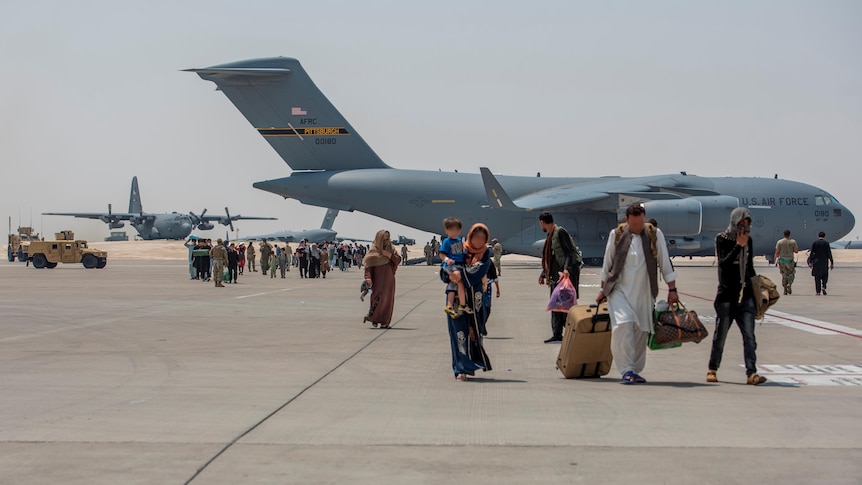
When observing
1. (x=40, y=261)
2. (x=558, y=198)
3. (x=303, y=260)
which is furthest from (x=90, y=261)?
(x=558, y=198)

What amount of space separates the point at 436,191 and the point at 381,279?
28.2m

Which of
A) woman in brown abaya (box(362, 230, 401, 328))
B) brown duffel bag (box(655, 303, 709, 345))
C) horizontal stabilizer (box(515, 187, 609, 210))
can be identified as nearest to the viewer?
brown duffel bag (box(655, 303, 709, 345))

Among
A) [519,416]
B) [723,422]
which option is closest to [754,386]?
[723,422]

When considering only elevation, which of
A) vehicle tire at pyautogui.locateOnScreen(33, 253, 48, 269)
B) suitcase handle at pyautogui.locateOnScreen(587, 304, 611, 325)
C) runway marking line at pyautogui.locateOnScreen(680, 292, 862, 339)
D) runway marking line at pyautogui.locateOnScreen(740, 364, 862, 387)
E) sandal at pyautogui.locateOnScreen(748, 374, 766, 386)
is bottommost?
vehicle tire at pyautogui.locateOnScreen(33, 253, 48, 269)

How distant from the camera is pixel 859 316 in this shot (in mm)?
16656

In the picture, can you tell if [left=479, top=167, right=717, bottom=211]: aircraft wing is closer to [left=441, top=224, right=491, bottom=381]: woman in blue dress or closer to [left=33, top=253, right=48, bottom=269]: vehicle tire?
[left=33, top=253, right=48, bottom=269]: vehicle tire

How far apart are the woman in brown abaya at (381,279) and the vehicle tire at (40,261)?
3633 cm

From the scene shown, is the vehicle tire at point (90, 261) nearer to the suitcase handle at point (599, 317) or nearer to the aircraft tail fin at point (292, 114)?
the aircraft tail fin at point (292, 114)

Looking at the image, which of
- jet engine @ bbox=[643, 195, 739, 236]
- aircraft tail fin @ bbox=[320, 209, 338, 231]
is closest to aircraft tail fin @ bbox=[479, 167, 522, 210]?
jet engine @ bbox=[643, 195, 739, 236]

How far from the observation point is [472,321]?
358 inches

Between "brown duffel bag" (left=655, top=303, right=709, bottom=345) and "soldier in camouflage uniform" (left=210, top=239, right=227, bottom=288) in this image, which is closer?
"brown duffel bag" (left=655, top=303, right=709, bottom=345)

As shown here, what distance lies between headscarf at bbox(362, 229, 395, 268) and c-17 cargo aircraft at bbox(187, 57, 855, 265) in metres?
25.8

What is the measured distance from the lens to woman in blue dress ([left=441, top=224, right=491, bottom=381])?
9.00 meters

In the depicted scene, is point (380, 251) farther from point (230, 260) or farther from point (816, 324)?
point (230, 260)
